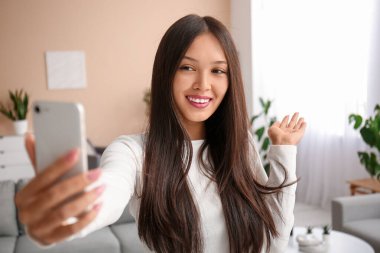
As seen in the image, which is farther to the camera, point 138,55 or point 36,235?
point 138,55

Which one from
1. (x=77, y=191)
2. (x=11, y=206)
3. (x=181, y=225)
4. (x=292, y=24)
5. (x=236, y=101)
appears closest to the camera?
(x=77, y=191)

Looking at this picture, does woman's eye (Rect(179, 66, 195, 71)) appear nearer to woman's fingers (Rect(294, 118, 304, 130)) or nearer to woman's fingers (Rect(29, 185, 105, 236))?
woman's fingers (Rect(294, 118, 304, 130))

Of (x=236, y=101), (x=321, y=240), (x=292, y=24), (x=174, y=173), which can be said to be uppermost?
(x=292, y=24)

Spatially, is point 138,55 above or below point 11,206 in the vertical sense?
above

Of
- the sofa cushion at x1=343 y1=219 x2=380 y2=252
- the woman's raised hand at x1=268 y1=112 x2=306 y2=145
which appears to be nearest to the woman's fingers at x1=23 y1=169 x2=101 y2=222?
the woman's raised hand at x1=268 y1=112 x2=306 y2=145

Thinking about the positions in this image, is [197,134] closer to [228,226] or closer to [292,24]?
[228,226]

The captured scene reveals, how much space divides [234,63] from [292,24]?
4.43 metres

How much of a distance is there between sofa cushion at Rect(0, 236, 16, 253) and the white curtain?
3.46m

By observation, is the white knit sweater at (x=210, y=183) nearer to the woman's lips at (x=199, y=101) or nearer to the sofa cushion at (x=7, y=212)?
the woman's lips at (x=199, y=101)

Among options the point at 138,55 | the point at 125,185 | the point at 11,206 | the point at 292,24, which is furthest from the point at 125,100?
the point at 125,185

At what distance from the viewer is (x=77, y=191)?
60 centimetres

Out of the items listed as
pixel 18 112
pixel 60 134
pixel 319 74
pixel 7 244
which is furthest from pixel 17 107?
pixel 60 134

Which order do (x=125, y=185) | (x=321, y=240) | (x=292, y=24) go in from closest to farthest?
1. (x=125, y=185)
2. (x=321, y=240)
3. (x=292, y=24)

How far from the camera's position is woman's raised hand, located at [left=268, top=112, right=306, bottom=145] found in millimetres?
1224
